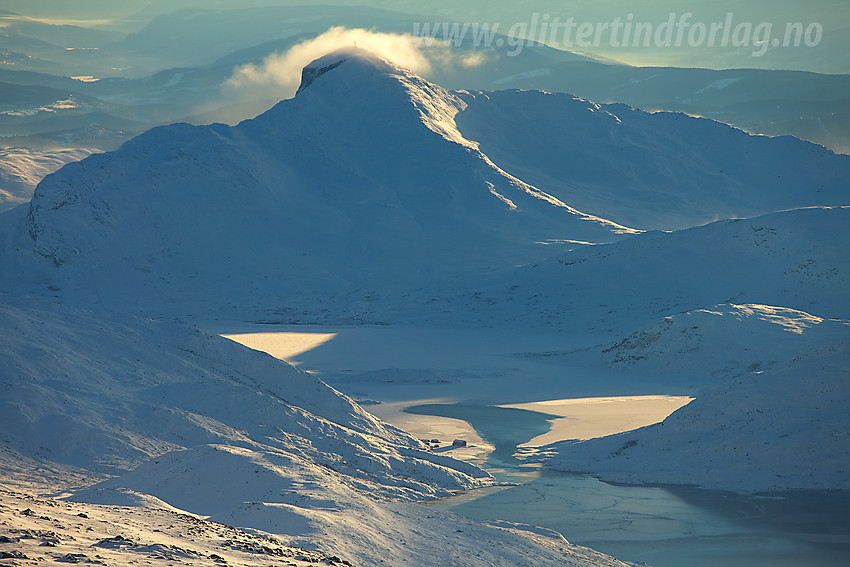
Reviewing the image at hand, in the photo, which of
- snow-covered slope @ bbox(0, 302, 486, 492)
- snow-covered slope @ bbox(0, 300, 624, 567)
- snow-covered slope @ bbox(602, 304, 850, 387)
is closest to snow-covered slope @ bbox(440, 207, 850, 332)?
snow-covered slope @ bbox(602, 304, 850, 387)

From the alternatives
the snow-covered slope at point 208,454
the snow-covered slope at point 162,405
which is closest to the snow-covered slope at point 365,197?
the snow-covered slope at point 162,405

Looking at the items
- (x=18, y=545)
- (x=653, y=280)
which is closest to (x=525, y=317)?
(x=653, y=280)

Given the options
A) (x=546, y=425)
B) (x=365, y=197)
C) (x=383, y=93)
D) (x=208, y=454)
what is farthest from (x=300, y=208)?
(x=208, y=454)

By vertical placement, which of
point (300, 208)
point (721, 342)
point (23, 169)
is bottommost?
point (23, 169)

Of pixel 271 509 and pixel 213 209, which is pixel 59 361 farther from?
pixel 213 209

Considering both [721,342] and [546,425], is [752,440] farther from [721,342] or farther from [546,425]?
[721,342]
